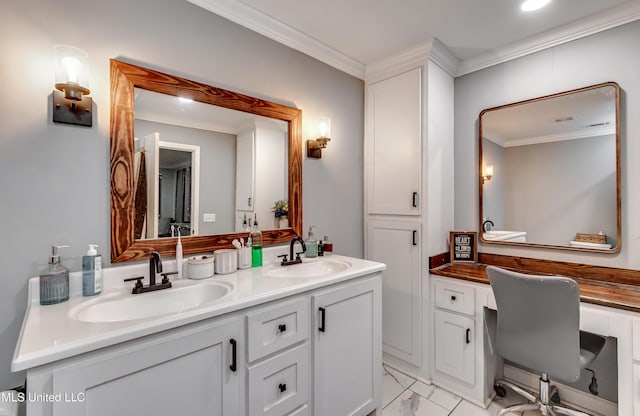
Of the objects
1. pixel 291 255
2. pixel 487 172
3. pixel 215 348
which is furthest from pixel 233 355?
pixel 487 172

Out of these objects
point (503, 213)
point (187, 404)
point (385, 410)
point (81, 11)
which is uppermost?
point (81, 11)

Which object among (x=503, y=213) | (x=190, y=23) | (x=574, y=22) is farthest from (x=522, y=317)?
(x=190, y=23)

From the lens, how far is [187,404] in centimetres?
102

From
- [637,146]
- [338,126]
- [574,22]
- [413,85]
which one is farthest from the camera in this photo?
[338,126]

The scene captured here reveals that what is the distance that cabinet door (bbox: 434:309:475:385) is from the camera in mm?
1978

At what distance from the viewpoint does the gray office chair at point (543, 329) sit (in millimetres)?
1468

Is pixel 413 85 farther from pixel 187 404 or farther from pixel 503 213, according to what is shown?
pixel 187 404

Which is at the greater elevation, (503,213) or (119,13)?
(119,13)

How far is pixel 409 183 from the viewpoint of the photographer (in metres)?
2.27

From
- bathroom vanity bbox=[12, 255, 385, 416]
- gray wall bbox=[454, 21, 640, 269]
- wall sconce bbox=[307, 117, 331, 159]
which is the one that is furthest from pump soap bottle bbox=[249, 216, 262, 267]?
gray wall bbox=[454, 21, 640, 269]

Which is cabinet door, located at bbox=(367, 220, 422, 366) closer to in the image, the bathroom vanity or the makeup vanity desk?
the makeup vanity desk

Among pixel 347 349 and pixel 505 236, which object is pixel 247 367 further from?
pixel 505 236

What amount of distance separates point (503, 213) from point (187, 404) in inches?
91.9

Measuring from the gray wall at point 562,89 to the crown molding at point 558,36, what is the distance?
0.12 feet
